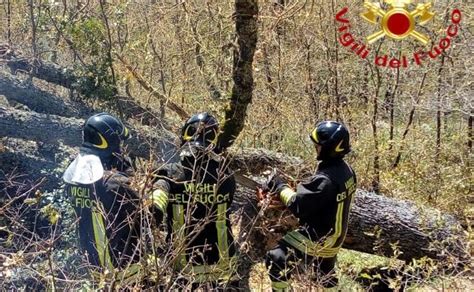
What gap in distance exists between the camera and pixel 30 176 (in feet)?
21.4

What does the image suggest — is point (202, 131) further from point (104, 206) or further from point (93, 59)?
point (93, 59)

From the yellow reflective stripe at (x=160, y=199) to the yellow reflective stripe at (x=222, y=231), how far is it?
1.39 ft

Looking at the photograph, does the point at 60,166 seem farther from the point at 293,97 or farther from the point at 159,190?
the point at 293,97

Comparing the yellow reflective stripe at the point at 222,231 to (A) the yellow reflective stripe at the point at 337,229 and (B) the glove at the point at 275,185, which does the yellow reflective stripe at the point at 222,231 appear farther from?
(A) the yellow reflective stripe at the point at 337,229

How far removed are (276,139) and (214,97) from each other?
1.30 metres

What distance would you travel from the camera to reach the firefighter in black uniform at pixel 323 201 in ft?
14.0

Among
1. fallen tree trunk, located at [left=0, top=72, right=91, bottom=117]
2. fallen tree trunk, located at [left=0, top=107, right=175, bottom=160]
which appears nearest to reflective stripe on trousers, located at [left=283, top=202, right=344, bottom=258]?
fallen tree trunk, located at [left=0, top=107, right=175, bottom=160]

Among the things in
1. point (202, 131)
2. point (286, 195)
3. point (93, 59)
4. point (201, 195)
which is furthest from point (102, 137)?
point (93, 59)

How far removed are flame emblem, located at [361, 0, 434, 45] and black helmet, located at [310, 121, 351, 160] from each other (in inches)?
168

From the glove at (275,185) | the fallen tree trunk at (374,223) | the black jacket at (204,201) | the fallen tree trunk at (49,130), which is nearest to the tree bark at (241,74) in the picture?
the fallen tree trunk at (374,223)

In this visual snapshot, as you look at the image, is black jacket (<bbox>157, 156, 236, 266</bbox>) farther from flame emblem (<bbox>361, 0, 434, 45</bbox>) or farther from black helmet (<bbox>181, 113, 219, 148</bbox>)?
flame emblem (<bbox>361, 0, 434, 45</bbox>)

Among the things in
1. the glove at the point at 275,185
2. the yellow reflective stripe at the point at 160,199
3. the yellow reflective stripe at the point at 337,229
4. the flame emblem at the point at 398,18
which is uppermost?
the flame emblem at the point at 398,18

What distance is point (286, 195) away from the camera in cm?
445

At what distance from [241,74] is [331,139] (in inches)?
67.1
